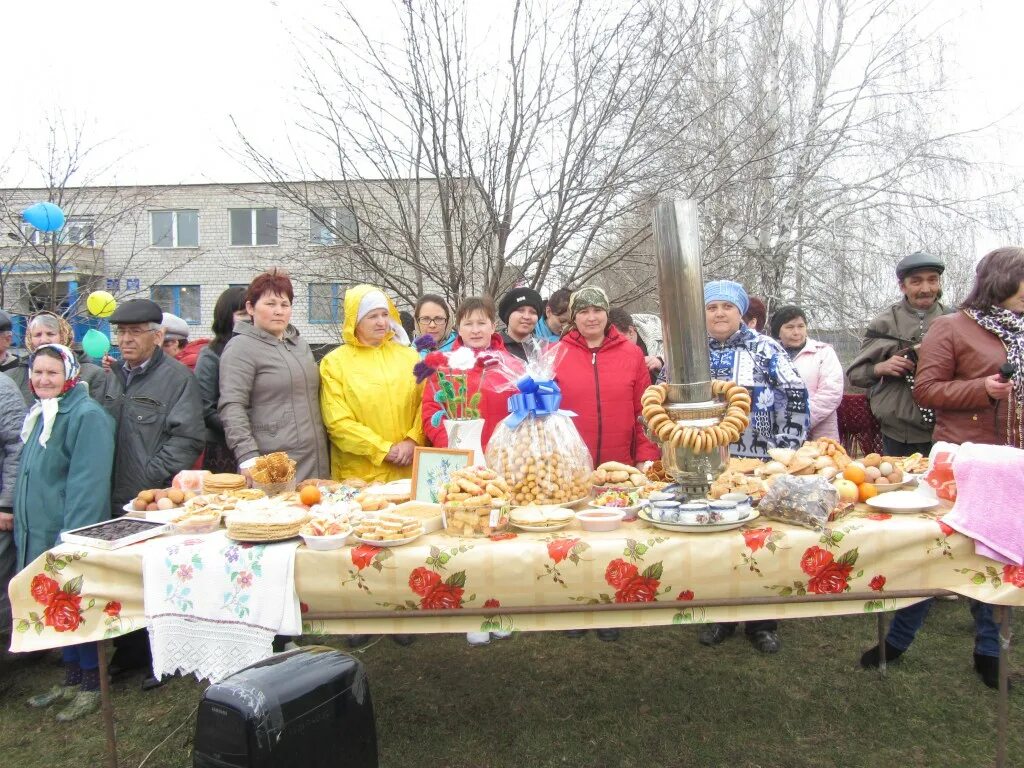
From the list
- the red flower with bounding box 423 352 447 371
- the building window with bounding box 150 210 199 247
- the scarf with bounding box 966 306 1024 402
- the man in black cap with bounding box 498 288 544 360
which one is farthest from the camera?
the building window with bounding box 150 210 199 247

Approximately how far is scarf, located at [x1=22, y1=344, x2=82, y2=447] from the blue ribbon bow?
209cm

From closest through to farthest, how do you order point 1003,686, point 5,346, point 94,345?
1. point 1003,686
2. point 5,346
3. point 94,345

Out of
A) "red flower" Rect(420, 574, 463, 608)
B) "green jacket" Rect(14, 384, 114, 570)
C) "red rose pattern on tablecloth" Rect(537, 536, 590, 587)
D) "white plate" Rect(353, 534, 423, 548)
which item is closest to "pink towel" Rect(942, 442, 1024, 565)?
"red rose pattern on tablecloth" Rect(537, 536, 590, 587)

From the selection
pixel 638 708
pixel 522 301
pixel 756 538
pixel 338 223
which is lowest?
pixel 638 708

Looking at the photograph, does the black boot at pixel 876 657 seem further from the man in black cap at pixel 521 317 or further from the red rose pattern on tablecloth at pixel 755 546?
the man in black cap at pixel 521 317

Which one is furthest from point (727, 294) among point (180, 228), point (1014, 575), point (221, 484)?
point (180, 228)

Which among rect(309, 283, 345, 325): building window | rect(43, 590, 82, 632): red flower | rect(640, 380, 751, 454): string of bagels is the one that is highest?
rect(309, 283, 345, 325): building window

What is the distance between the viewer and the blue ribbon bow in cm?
244

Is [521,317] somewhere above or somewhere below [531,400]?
above

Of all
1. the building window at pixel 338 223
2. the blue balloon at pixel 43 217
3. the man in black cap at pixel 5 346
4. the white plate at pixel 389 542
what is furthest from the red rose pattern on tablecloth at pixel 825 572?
the blue balloon at pixel 43 217

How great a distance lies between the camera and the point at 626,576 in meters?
2.04

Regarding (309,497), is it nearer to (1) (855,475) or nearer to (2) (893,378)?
(1) (855,475)

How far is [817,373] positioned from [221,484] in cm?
374

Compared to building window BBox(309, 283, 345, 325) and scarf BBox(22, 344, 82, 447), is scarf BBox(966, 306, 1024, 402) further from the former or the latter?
building window BBox(309, 283, 345, 325)
